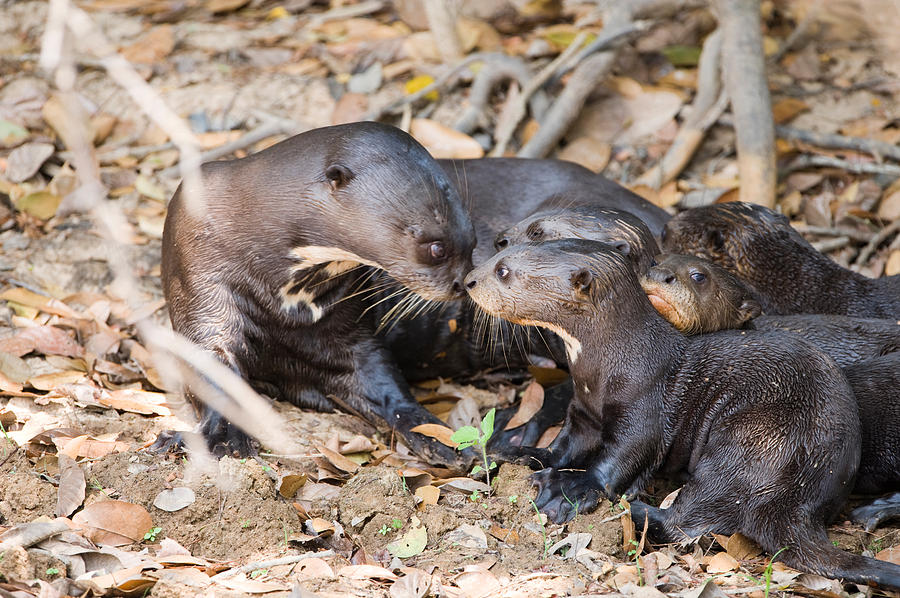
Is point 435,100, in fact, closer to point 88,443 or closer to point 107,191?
point 107,191

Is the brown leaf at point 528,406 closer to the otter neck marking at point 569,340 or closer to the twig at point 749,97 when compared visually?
the otter neck marking at point 569,340

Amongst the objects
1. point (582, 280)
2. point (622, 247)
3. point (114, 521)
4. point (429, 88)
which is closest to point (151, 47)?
point (429, 88)

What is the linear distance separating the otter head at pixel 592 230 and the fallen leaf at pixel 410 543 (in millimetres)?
1475

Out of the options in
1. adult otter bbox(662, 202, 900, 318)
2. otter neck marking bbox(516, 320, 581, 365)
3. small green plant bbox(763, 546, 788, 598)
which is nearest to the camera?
small green plant bbox(763, 546, 788, 598)

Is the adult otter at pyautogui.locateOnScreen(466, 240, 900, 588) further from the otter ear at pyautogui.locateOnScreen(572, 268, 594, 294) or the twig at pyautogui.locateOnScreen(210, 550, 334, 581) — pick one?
the twig at pyautogui.locateOnScreen(210, 550, 334, 581)

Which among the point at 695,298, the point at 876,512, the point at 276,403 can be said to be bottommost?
the point at 276,403

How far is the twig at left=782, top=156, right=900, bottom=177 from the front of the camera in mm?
6398

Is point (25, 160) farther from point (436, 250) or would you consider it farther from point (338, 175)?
point (436, 250)

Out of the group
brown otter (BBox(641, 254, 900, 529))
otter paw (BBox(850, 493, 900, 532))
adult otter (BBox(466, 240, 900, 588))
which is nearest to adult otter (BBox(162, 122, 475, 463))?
adult otter (BBox(466, 240, 900, 588))

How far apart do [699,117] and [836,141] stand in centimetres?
88

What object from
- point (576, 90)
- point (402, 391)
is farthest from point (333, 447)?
point (576, 90)

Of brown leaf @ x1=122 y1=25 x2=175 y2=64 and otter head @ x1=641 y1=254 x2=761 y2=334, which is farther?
brown leaf @ x1=122 y1=25 x2=175 y2=64

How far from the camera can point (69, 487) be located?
3.55 m

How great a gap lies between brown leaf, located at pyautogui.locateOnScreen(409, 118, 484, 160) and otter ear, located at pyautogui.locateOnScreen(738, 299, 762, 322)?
259cm
